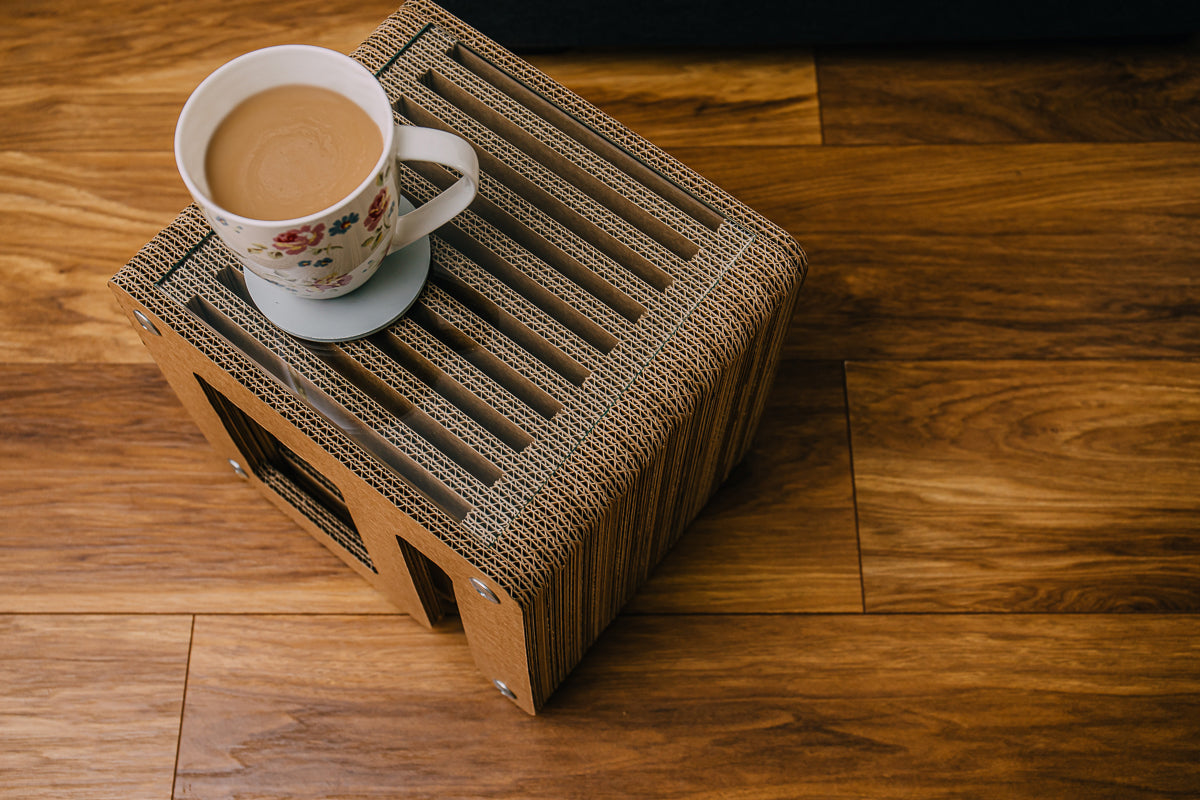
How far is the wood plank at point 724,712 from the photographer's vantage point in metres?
0.78

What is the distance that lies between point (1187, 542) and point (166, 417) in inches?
35.6

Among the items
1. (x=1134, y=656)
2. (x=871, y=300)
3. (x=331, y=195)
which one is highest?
(x=331, y=195)

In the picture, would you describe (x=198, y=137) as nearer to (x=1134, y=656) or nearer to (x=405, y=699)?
(x=405, y=699)

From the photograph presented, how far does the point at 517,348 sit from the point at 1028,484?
1.74 ft

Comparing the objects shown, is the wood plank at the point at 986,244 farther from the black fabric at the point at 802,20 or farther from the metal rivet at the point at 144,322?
the metal rivet at the point at 144,322

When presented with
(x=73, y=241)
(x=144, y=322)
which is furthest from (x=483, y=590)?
(x=73, y=241)

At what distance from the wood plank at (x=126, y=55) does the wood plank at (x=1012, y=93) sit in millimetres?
510

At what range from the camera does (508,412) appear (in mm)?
560

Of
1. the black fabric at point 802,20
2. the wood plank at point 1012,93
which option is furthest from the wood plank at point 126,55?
the wood plank at point 1012,93

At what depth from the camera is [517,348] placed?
58 centimetres

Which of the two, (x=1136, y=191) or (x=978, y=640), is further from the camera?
(x=1136, y=191)

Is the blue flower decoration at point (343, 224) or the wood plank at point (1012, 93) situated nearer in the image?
the blue flower decoration at point (343, 224)

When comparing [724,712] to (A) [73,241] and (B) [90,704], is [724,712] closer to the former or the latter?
(B) [90,704]

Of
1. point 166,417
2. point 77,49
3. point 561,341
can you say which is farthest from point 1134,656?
point 77,49
